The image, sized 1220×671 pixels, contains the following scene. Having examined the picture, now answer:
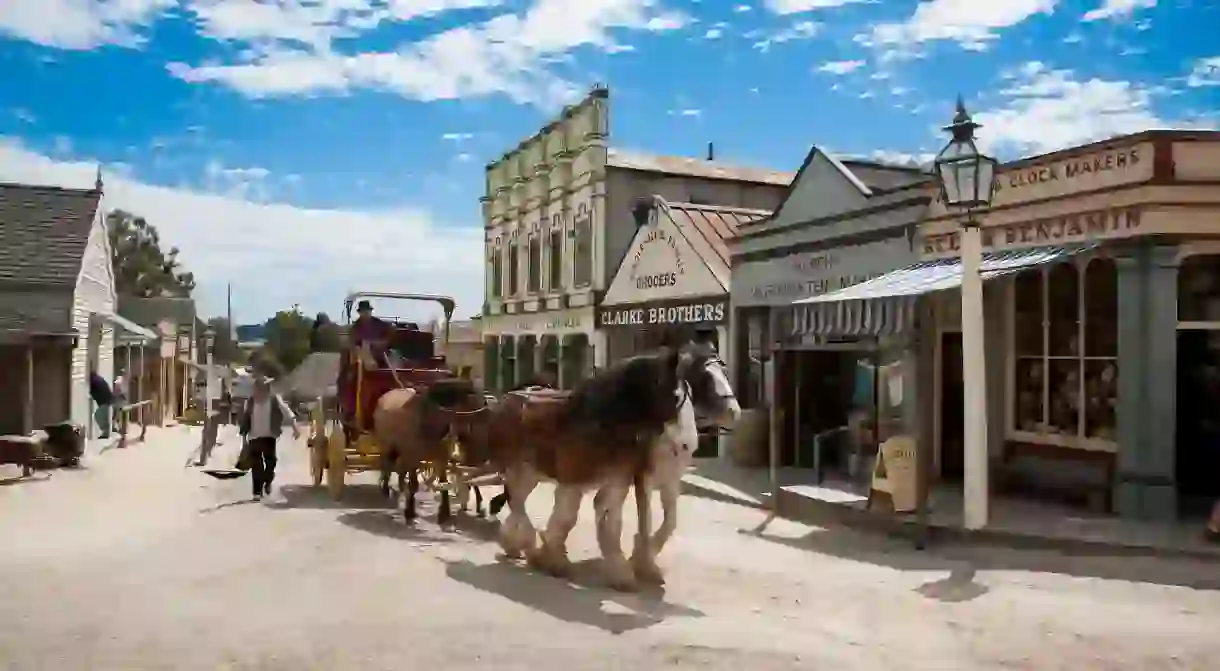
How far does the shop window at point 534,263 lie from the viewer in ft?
98.5

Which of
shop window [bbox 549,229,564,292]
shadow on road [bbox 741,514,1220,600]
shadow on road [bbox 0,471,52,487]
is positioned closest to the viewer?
shadow on road [bbox 741,514,1220,600]

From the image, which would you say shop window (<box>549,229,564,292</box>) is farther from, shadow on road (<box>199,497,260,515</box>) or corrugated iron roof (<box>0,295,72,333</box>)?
shadow on road (<box>199,497,260,515</box>)

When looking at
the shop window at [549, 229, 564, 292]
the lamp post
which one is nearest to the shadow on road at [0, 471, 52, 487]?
the lamp post

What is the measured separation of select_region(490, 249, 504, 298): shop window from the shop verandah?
68.2 ft

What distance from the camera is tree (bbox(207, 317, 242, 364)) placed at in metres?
67.4

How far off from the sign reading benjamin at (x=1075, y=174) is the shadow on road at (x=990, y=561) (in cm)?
381

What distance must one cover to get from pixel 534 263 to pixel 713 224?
32.4 ft

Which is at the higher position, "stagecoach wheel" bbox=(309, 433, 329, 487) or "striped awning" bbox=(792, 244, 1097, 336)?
"striped awning" bbox=(792, 244, 1097, 336)

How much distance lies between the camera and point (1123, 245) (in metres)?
10.1

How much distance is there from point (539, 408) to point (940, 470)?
679cm

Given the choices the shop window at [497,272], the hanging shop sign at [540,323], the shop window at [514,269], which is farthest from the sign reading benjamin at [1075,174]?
the shop window at [497,272]

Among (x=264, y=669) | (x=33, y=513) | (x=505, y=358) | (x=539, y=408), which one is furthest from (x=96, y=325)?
(x=264, y=669)

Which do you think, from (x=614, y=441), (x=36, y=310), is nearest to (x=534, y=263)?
(x=36, y=310)

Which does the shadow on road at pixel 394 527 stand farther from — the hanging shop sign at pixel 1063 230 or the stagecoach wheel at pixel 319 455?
the hanging shop sign at pixel 1063 230
